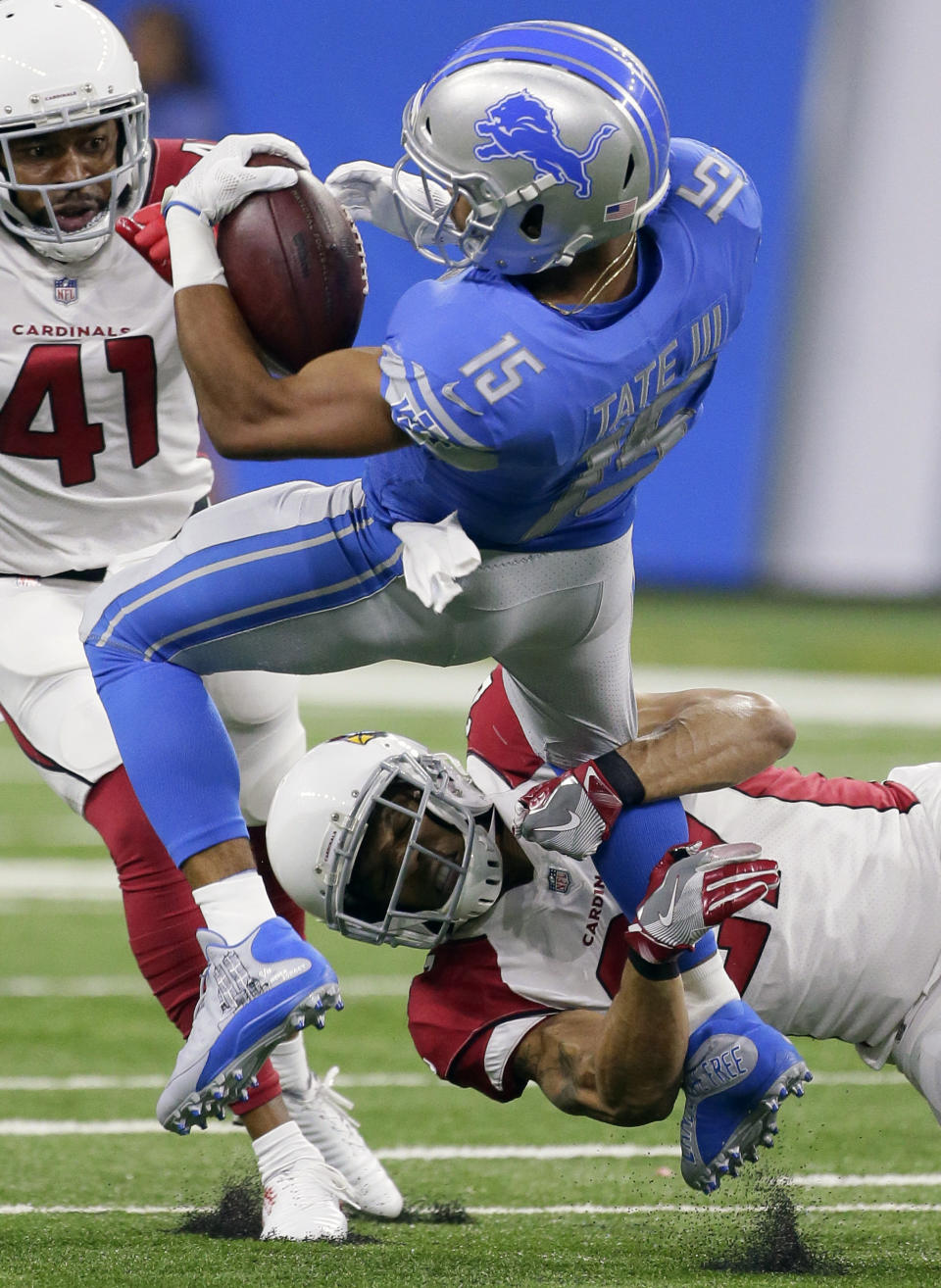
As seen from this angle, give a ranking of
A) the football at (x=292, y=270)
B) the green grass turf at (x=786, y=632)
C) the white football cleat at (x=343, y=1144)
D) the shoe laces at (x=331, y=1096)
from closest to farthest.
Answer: the football at (x=292, y=270), the white football cleat at (x=343, y=1144), the shoe laces at (x=331, y=1096), the green grass turf at (x=786, y=632)

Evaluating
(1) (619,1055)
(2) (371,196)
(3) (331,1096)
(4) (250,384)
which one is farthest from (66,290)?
(1) (619,1055)

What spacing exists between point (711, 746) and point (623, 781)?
→ 13 cm

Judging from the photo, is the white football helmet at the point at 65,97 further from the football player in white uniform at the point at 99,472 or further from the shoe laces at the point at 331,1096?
the shoe laces at the point at 331,1096

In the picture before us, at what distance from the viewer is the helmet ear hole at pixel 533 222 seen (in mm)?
2184

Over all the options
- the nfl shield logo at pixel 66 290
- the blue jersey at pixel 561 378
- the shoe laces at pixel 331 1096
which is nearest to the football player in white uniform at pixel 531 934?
the blue jersey at pixel 561 378

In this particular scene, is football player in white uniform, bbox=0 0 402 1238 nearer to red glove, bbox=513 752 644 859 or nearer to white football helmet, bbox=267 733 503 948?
white football helmet, bbox=267 733 503 948

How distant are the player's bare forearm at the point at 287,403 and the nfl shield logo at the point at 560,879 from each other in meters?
0.70

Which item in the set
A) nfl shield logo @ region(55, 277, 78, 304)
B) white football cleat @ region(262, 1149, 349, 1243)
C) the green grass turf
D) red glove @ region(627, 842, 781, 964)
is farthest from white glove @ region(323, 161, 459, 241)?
the green grass turf

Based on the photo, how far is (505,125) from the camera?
2168 mm

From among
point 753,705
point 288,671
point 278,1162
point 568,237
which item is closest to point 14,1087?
point 278,1162

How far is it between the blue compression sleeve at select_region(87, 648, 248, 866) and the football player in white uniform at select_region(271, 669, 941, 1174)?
150 millimetres

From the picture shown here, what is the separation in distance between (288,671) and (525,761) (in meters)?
0.42

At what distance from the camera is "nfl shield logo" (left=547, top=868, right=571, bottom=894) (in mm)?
2555

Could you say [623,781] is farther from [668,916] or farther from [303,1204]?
[303,1204]
